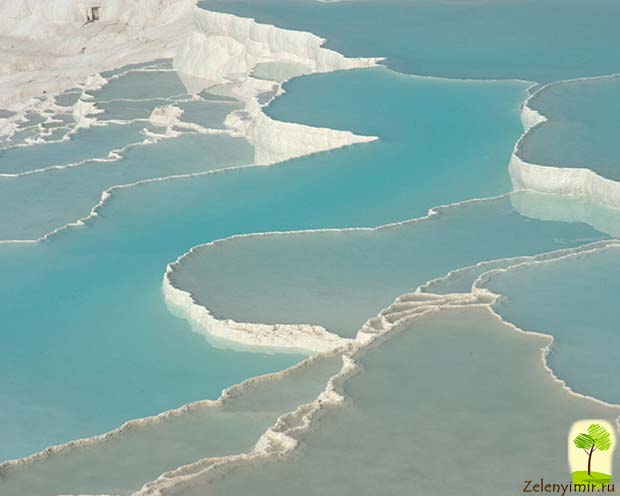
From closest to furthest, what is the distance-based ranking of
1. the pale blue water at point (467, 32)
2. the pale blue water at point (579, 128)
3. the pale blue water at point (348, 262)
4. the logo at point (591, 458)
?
the logo at point (591, 458), the pale blue water at point (348, 262), the pale blue water at point (579, 128), the pale blue water at point (467, 32)

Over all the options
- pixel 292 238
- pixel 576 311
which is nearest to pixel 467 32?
A: pixel 292 238

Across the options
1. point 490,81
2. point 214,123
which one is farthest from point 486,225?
point 214,123

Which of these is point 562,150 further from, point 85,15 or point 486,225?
point 85,15

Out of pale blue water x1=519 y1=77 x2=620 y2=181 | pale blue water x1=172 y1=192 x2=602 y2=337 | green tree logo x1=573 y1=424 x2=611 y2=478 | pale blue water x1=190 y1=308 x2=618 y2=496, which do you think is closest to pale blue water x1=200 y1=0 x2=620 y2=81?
pale blue water x1=519 y1=77 x2=620 y2=181

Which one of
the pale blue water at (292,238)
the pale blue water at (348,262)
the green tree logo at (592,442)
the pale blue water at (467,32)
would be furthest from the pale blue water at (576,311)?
the pale blue water at (467,32)

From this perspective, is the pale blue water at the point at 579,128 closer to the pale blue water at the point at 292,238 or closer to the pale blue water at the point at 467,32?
the pale blue water at the point at 292,238

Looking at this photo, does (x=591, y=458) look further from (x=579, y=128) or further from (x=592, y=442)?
(x=579, y=128)
